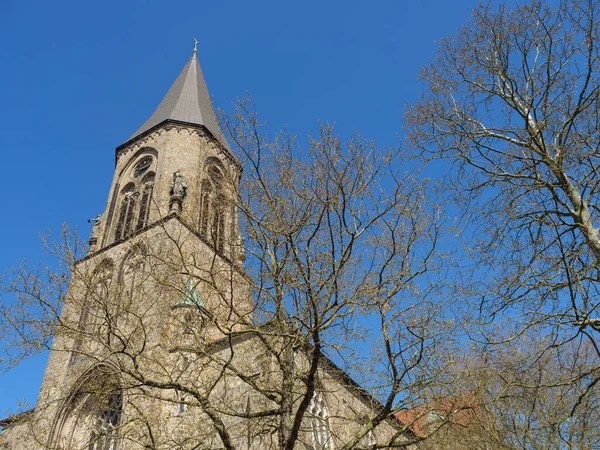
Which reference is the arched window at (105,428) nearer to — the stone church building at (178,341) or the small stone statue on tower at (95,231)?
the stone church building at (178,341)

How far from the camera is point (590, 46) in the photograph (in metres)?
7.77

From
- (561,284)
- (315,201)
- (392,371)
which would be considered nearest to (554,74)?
(561,284)

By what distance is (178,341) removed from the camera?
42.1ft

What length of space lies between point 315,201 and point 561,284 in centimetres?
389

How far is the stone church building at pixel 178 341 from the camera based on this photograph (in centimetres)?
909

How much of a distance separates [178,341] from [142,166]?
16274mm

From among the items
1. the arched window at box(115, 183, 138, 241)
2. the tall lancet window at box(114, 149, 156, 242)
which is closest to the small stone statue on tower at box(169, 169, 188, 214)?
the tall lancet window at box(114, 149, 156, 242)

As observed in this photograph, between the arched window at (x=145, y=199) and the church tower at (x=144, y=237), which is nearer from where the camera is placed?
the church tower at (x=144, y=237)

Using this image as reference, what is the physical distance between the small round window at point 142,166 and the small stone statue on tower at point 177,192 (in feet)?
10.3

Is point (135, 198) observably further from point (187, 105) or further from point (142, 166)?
point (187, 105)

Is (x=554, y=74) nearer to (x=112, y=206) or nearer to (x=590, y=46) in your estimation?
(x=590, y=46)

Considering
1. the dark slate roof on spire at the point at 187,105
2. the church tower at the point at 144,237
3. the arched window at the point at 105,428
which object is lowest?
the arched window at the point at 105,428

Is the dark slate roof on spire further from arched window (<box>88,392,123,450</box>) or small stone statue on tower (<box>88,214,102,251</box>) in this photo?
arched window (<box>88,392,123,450</box>)

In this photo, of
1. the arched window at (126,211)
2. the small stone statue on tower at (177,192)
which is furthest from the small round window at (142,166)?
the small stone statue on tower at (177,192)
